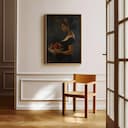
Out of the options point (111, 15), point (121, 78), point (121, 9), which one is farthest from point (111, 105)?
point (121, 9)

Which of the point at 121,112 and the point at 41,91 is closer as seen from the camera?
the point at 121,112

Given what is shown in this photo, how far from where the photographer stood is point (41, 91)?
6.13m

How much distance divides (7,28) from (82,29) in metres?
2.85

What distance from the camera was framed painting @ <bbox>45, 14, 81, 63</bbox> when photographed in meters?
6.08

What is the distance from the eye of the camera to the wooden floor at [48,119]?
185 inches

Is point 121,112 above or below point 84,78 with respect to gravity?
below

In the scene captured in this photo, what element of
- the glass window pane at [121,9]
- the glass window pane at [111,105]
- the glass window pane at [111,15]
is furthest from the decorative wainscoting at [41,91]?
the glass window pane at [121,9]

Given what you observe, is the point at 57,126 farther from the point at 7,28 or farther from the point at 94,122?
the point at 7,28

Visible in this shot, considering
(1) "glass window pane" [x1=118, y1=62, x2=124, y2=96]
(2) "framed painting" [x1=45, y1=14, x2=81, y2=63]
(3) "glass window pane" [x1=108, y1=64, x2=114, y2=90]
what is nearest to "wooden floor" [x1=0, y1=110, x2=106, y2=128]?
(3) "glass window pane" [x1=108, y1=64, x2=114, y2=90]

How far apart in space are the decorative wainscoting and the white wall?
20 mm

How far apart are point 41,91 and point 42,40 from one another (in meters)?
1.02

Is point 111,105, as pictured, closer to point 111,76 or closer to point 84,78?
point 111,76

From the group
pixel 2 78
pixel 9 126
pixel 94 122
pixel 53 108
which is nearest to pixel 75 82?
pixel 53 108

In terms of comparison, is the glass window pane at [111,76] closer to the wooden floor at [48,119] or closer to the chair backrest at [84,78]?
the wooden floor at [48,119]
